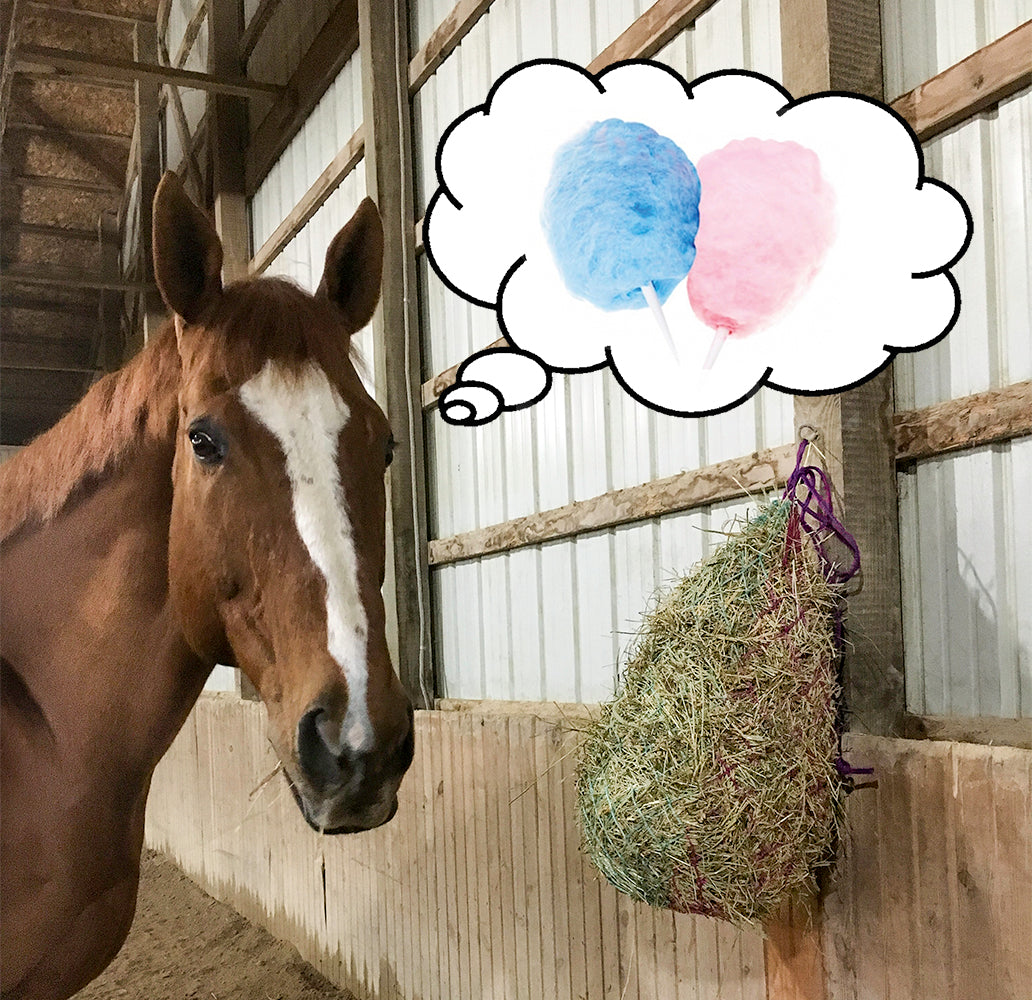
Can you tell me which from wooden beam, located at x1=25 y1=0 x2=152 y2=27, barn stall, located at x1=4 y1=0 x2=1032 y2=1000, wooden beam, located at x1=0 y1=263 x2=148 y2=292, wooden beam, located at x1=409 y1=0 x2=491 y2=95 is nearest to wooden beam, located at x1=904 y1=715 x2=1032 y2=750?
barn stall, located at x1=4 y1=0 x2=1032 y2=1000

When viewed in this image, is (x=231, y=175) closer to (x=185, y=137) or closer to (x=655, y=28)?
(x=185, y=137)

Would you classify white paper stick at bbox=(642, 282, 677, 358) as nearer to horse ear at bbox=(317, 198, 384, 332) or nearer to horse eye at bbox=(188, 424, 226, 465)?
horse ear at bbox=(317, 198, 384, 332)

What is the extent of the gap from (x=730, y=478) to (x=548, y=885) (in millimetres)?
1146

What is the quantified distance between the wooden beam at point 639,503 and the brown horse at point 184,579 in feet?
2.52

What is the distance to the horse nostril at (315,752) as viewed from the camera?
126 centimetres

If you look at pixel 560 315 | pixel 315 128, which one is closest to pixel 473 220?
pixel 560 315

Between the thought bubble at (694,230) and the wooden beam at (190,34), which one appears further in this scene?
the wooden beam at (190,34)

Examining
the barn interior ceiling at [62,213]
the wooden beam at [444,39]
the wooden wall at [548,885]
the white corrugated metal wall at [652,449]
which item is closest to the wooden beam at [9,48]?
the barn interior ceiling at [62,213]

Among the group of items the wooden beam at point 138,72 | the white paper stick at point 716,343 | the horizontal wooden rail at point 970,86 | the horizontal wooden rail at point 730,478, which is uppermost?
the wooden beam at point 138,72

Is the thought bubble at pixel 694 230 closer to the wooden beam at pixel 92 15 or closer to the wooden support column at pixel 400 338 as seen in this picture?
the wooden support column at pixel 400 338

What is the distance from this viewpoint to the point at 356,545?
135 centimetres

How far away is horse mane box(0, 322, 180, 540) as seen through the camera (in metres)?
1.59

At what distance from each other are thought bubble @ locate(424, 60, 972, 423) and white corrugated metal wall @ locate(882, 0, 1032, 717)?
0.06m

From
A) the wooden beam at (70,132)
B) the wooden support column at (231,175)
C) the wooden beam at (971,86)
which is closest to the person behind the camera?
the wooden beam at (971,86)
